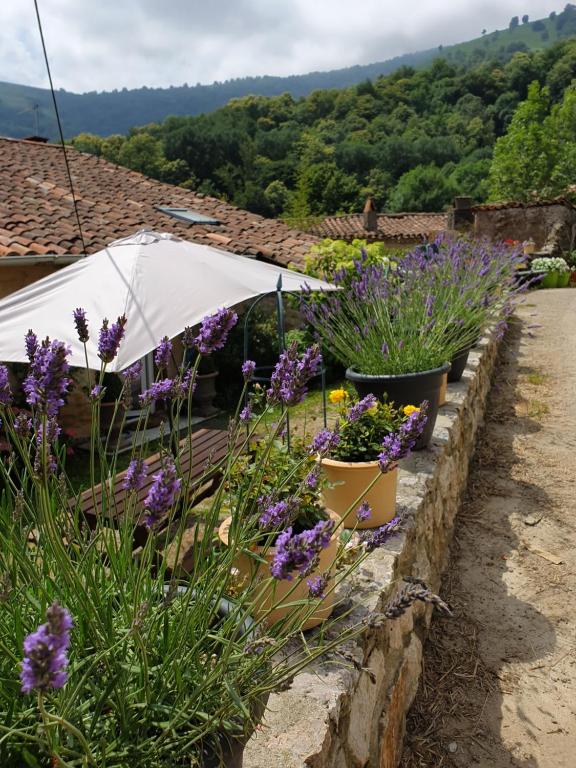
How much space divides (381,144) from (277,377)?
177ft

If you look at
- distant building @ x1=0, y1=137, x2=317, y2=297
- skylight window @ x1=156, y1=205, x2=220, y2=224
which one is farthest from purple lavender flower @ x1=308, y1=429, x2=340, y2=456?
skylight window @ x1=156, y1=205, x2=220, y2=224

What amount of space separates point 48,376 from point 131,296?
2596 mm

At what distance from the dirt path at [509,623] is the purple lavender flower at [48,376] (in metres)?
2.13

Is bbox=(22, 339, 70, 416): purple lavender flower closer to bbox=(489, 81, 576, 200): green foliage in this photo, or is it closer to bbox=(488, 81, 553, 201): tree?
bbox=(489, 81, 576, 200): green foliage

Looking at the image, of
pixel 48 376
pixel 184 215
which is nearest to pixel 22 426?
pixel 48 376

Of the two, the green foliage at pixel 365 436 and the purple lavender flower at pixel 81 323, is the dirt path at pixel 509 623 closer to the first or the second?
the green foliage at pixel 365 436

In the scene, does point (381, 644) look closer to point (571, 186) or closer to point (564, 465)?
point (564, 465)

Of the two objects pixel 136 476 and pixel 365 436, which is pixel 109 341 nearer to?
pixel 136 476

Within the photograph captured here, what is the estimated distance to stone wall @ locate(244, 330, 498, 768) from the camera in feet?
5.32

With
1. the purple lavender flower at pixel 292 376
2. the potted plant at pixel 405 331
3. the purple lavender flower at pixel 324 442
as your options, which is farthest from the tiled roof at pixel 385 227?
the purple lavender flower at pixel 292 376

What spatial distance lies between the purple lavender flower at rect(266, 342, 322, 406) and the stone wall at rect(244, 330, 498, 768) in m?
0.64

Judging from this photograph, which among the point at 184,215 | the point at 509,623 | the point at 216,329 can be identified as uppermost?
the point at 216,329

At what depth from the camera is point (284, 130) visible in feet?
175

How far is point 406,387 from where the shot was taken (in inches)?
146
